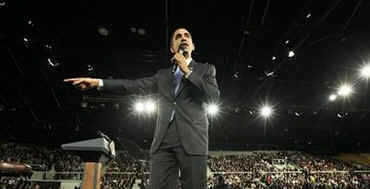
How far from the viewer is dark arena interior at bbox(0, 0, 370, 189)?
5.51 m

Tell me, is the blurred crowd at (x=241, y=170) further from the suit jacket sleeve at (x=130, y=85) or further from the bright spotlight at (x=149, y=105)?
the suit jacket sleeve at (x=130, y=85)

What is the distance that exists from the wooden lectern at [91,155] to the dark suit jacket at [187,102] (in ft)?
1.04

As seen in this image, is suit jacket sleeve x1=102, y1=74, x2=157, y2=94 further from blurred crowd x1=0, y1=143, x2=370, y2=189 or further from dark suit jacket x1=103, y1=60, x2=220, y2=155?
blurred crowd x1=0, y1=143, x2=370, y2=189

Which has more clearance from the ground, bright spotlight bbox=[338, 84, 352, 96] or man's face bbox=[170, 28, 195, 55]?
bright spotlight bbox=[338, 84, 352, 96]

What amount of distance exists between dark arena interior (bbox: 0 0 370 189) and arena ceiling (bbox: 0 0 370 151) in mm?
33

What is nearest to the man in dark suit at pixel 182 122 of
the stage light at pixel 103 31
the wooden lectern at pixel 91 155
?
the wooden lectern at pixel 91 155

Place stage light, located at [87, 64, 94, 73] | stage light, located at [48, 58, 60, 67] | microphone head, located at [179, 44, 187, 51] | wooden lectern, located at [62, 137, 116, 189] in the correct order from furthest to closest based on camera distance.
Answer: stage light, located at [87, 64, 94, 73], stage light, located at [48, 58, 60, 67], microphone head, located at [179, 44, 187, 51], wooden lectern, located at [62, 137, 116, 189]

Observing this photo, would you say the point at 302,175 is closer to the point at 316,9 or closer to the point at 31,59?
the point at 316,9

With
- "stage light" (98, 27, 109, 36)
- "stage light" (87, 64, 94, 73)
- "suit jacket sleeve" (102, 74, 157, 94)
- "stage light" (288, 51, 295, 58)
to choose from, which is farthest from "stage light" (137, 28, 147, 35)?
"suit jacket sleeve" (102, 74, 157, 94)

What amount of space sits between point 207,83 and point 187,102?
18 cm

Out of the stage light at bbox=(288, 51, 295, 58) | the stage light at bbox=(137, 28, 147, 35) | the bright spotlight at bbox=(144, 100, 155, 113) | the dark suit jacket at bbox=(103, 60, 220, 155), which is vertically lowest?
the dark suit jacket at bbox=(103, 60, 220, 155)

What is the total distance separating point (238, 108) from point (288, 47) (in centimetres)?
603

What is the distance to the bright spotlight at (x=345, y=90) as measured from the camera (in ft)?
31.6

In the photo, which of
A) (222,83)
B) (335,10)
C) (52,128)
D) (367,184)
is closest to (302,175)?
(367,184)
